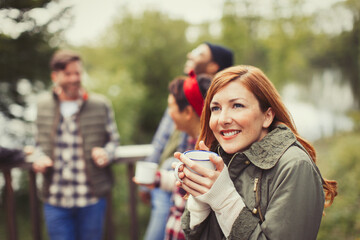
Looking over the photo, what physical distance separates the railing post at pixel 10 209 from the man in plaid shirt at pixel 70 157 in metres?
0.26

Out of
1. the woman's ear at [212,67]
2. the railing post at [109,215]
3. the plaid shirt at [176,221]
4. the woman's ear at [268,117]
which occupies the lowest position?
the railing post at [109,215]

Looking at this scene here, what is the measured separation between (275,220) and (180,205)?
809mm

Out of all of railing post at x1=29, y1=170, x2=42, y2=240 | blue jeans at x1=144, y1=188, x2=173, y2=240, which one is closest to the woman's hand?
blue jeans at x1=144, y1=188, x2=173, y2=240

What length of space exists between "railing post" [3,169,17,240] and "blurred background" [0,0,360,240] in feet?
7.75

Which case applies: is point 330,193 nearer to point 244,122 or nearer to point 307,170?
point 307,170

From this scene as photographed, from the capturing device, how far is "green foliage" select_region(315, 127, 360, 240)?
3189mm

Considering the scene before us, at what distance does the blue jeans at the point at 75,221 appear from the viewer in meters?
2.38

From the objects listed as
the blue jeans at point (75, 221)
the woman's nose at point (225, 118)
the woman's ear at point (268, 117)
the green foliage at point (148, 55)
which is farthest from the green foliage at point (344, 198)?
the green foliage at point (148, 55)

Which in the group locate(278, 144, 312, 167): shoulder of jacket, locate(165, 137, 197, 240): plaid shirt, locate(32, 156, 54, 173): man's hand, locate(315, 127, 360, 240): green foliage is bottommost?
locate(315, 127, 360, 240): green foliage

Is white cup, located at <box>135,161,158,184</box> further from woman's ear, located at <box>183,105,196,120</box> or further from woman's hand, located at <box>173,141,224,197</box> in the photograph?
woman's hand, located at <box>173,141,224,197</box>

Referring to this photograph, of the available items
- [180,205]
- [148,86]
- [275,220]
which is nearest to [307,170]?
[275,220]

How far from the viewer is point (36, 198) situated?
253 cm

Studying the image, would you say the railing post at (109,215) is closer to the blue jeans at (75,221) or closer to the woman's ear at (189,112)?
the blue jeans at (75,221)

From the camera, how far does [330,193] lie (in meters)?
1.26
